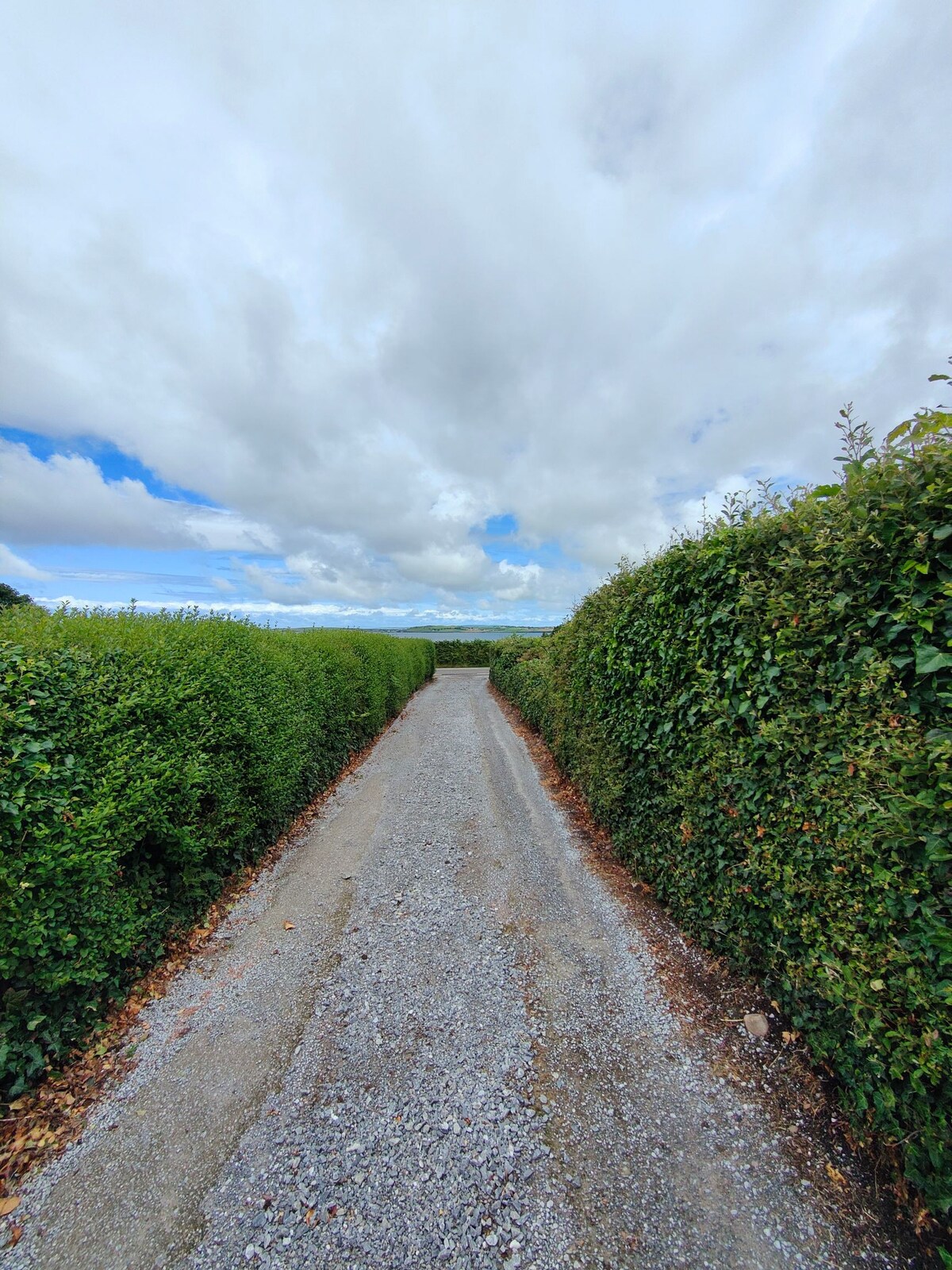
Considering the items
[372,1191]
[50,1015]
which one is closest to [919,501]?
[372,1191]

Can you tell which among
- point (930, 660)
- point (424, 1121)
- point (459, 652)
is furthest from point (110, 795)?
point (459, 652)

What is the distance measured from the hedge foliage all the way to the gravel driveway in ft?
2.13

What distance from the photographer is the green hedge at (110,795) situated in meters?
2.39

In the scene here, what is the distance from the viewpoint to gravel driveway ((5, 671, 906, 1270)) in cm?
186

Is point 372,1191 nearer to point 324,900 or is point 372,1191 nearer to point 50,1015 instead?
point 50,1015

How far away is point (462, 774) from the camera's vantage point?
7.80 m

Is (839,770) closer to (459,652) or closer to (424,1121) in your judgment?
(424,1121)

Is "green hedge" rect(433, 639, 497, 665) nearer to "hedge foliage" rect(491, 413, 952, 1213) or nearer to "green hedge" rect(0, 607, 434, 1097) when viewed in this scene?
"green hedge" rect(0, 607, 434, 1097)

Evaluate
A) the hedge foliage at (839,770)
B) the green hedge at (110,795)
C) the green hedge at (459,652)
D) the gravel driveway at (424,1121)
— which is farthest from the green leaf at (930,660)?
the green hedge at (459,652)

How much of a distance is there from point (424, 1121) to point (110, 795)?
247 centimetres

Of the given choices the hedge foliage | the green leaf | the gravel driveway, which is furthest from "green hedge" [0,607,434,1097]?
the green leaf

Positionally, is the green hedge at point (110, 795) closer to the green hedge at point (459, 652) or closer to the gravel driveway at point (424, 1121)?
the gravel driveway at point (424, 1121)

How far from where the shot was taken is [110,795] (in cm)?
277

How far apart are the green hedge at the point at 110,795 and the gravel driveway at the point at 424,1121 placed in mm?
547
